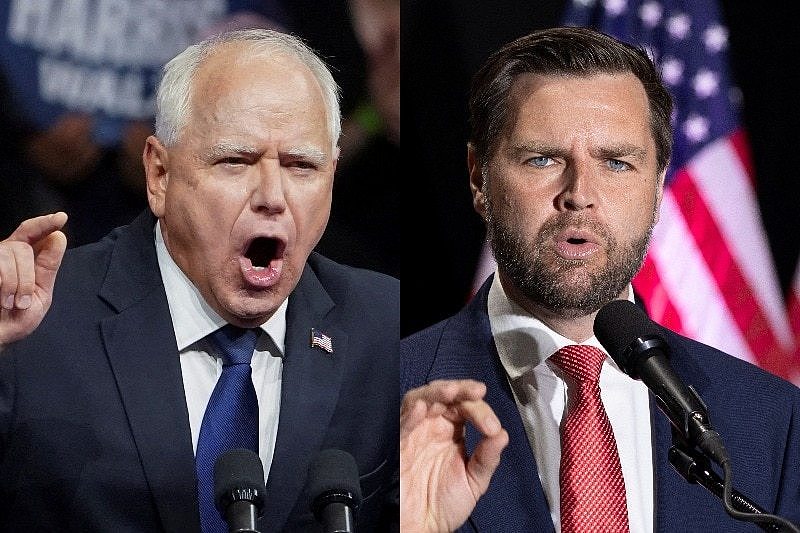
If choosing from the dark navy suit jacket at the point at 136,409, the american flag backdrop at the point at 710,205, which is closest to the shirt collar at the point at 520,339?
the dark navy suit jacket at the point at 136,409

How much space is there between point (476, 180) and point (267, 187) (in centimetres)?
85

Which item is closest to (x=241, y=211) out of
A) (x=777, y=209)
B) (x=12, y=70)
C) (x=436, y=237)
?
(x=12, y=70)

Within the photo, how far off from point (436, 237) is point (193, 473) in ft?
3.54

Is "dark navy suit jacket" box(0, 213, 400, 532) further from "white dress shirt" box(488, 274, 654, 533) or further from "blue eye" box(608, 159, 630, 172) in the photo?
"blue eye" box(608, 159, 630, 172)

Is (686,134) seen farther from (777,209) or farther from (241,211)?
(241,211)

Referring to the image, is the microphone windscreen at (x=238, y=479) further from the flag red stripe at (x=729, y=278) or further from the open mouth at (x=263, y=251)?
the flag red stripe at (x=729, y=278)

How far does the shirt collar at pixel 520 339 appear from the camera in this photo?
2.67m

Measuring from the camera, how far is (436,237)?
2980 millimetres

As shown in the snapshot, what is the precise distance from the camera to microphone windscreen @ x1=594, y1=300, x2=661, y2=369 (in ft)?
6.84

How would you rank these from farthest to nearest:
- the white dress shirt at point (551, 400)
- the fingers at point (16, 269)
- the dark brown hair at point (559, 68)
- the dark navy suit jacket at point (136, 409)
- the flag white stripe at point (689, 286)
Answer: the flag white stripe at point (689, 286) → the dark brown hair at point (559, 68) → the white dress shirt at point (551, 400) → the dark navy suit jacket at point (136, 409) → the fingers at point (16, 269)

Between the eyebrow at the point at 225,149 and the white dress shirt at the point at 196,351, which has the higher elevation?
the eyebrow at the point at 225,149

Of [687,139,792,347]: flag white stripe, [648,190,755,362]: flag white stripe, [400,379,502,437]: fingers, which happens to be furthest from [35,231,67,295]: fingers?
[687,139,792,347]: flag white stripe

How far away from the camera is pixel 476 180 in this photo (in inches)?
113

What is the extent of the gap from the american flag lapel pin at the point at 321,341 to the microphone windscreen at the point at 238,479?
0.42 metres
